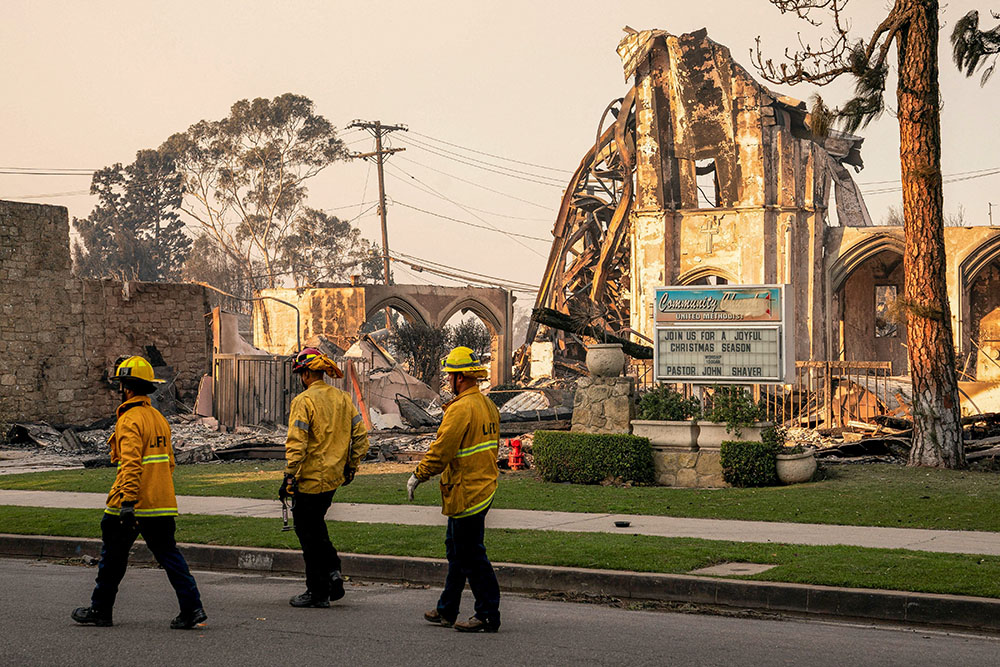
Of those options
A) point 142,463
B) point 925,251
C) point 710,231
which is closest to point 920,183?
point 925,251

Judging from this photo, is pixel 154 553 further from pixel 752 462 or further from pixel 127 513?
pixel 752 462

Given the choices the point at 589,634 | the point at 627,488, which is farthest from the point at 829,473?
the point at 589,634

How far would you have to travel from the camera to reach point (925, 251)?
18.9m

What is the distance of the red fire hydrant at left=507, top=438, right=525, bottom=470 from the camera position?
19.8 metres

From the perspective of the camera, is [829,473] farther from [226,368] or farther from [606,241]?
[606,241]

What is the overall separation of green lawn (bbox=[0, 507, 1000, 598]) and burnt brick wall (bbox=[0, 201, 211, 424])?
50.0ft

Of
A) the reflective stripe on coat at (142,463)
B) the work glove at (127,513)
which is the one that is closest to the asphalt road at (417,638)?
the work glove at (127,513)

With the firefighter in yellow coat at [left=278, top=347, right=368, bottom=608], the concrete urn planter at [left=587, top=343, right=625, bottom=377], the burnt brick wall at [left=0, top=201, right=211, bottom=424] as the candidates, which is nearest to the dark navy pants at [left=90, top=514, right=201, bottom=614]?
the firefighter in yellow coat at [left=278, top=347, right=368, bottom=608]

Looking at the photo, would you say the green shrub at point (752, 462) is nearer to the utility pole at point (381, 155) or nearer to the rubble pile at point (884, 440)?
the rubble pile at point (884, 440)

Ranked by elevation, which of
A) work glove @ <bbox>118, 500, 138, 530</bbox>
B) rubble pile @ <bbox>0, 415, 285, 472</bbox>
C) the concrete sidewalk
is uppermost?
work glove @ <bbox>118, 500, 138, 530</bbox>

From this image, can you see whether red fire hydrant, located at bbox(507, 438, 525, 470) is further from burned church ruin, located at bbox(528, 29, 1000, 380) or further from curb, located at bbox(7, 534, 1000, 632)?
burned church ruin, located at bbox(528, 29, 1000, 380)

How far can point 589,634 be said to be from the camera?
7.65 meters

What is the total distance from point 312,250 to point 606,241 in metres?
33.1

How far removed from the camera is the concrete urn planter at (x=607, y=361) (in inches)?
720
